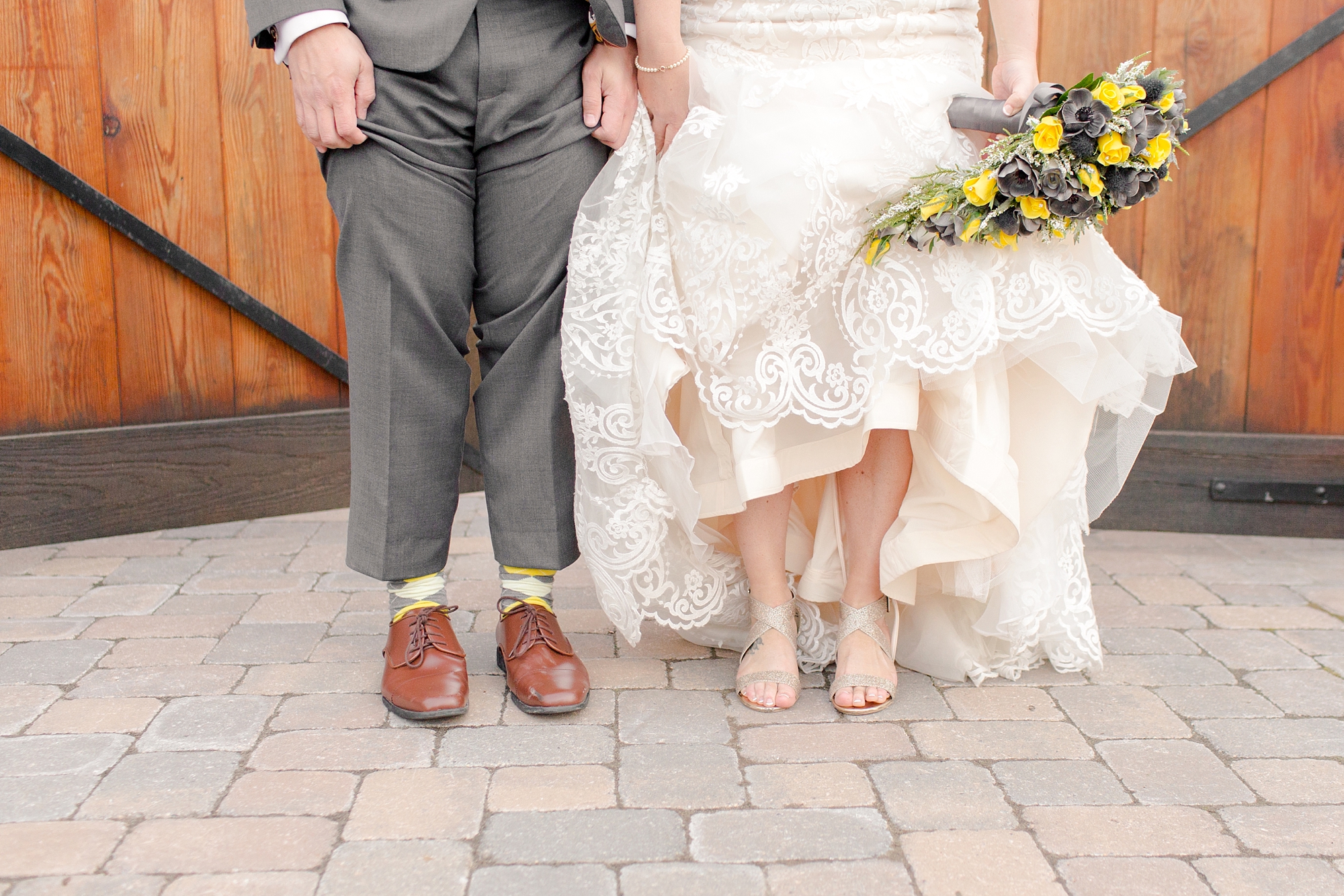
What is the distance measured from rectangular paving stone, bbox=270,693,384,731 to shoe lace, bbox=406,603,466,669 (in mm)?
92

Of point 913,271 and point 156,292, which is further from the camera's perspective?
point 156,292

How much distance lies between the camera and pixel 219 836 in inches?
57.2

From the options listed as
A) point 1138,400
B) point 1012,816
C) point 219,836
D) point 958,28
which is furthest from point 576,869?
point 958,28

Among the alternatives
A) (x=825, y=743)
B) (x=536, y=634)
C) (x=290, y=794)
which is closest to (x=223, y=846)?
(x=290, y=794)

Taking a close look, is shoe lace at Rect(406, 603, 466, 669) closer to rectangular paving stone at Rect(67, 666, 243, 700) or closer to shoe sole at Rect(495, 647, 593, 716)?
shoe sole at Rect(495, 647, 593, 716)

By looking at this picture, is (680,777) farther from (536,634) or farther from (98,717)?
(98,717)

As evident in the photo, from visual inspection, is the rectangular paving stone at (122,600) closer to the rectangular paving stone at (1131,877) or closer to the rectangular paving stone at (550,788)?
the rectangular paving stone at (550,788)

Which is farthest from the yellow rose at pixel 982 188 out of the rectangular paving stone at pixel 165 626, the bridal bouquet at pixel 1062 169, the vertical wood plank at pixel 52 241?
the vertical wood plank at pixel 52 241

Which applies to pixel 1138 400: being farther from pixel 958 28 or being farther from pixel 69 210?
pixel 69 210

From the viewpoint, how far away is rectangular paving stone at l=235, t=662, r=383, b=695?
1.92 meters

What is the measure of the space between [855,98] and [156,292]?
188 centimetres

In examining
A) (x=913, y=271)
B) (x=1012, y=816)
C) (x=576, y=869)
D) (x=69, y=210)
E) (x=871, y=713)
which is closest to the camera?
(x=576, y=869)

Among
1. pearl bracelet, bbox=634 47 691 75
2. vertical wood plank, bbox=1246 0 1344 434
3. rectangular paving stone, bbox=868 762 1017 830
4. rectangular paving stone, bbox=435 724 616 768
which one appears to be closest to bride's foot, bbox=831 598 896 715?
rectangular paving stone, bbox=868 762 1017 830

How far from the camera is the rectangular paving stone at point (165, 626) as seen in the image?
7.07 feet
